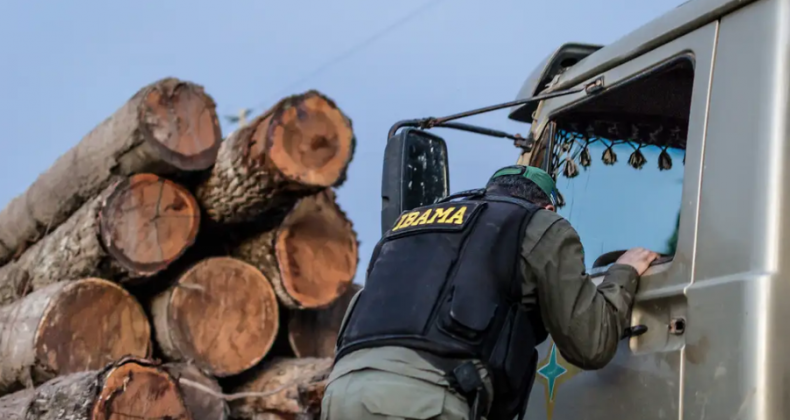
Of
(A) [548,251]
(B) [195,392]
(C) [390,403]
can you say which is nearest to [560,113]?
(A) [548,251]

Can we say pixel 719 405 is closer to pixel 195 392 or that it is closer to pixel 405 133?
pixel 405 133

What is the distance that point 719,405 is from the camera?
1657 millimetres

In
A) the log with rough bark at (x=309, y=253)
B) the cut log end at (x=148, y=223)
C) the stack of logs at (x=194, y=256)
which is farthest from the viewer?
the log with rough bark at (x=309, y=253)

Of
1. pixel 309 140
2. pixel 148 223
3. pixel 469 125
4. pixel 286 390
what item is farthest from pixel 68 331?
pixel 469 125

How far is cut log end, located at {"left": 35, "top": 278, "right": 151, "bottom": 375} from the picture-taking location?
4.24 meters

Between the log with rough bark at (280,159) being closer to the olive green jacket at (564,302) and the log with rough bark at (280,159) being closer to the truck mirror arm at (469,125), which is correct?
the truck mirror arm at (469,125)

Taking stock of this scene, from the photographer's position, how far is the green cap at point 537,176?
2.26 meters

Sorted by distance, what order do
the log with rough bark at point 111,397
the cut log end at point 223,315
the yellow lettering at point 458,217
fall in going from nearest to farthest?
the yellow lettering at point 458,217 → the log with rough bark at point 111,397 → the cut log end at point 223,315

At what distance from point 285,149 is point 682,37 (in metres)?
2.71

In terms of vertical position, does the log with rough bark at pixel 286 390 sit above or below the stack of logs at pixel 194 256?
below

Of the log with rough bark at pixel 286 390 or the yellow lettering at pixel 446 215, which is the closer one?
the yellow lettering at pixel 446 215

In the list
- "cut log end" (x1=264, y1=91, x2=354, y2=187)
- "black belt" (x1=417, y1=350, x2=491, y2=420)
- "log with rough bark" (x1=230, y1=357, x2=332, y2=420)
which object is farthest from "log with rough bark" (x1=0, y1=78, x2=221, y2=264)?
"black belt" (x1=417, y1=350, x2=491, y2=420)

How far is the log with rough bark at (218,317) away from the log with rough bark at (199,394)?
12 cm

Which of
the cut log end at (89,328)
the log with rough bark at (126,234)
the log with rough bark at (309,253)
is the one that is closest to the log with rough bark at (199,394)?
the cut log end at (89,328)
